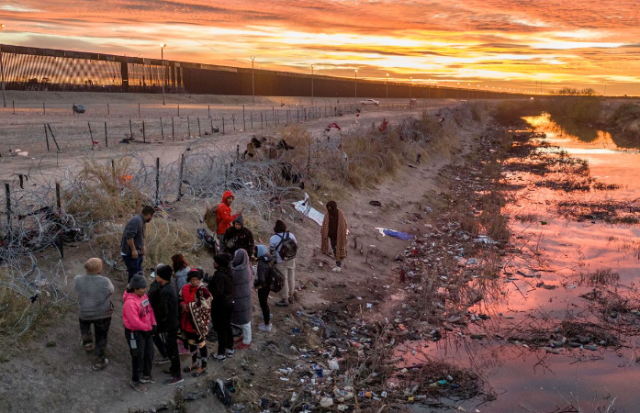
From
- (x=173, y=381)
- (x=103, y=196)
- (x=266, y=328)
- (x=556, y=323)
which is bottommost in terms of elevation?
(x=556, y=323)

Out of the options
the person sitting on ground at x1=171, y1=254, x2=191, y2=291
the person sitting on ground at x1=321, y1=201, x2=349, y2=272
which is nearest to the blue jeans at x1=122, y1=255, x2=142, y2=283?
the person sitting on ground at x1=171, y1=254, x2=191, y2=291

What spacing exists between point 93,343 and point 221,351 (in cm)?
145

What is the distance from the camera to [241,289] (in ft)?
22.7

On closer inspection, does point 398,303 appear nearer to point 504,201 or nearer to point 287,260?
point 287,260

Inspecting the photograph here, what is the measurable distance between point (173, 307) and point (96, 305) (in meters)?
0.85

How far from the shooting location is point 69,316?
678cm

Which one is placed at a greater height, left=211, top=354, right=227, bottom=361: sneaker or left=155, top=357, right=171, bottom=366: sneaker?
left=155, top=357, right=171, bottom=366: sneaker

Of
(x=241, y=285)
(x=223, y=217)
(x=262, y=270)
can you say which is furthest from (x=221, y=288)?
(x=223, y=217)

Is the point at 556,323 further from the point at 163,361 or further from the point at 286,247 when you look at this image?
the point at 163,361

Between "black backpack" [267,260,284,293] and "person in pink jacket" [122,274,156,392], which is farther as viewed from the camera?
"black backpack" [267,260,284,293]

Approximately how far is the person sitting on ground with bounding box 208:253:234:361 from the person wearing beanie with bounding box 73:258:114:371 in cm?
113

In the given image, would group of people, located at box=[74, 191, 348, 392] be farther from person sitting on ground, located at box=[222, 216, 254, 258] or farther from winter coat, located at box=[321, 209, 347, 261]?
winter coat, located at box=[321, 209, 347, 261]

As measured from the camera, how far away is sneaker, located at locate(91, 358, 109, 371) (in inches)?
242

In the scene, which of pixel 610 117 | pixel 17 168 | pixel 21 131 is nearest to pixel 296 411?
pixel 17 168
